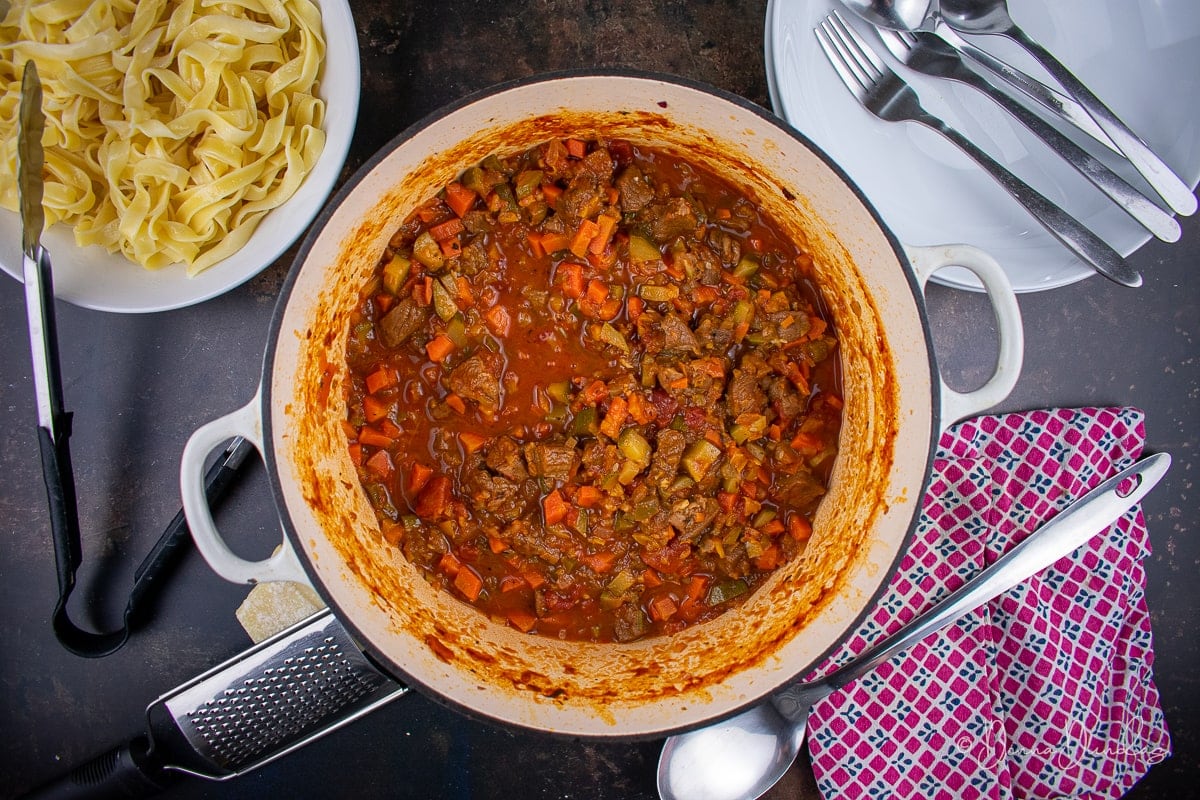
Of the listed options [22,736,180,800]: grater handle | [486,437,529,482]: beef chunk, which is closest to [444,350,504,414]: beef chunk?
[486,437,529,482]: beef chunk

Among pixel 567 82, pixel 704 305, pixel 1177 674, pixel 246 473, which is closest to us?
pixel 567 82

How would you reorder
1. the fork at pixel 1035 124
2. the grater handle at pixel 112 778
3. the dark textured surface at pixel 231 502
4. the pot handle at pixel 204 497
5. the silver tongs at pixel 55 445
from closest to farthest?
1. the pot handle at pixel 204 497
2. the silver tongs at pixel 55 445
3. the fork at pixel 1035 124
4. the grater handle at pixel 112 778
5. the dark textured surface at pixel 231 502

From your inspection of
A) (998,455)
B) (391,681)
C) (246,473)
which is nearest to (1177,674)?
(998,455)

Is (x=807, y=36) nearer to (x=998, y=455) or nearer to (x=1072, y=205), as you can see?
(x=1072, y=205)

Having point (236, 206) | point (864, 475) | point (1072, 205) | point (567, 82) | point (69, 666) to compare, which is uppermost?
point (567, 82)

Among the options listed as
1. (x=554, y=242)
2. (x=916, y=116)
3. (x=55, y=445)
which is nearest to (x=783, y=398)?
(x=554, y=242)

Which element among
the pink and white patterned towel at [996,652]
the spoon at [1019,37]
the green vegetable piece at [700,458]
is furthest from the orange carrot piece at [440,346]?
the pink and white patterned towel at [996,652]

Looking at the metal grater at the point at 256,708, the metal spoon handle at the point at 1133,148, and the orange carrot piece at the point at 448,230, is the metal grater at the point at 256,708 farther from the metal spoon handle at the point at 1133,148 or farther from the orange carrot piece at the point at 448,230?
the metal spoon handle at the point at 1133,148
